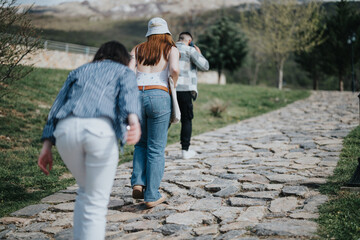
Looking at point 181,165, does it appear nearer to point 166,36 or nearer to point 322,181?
point 322,181

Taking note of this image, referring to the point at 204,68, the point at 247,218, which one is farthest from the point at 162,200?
the point at 204,68

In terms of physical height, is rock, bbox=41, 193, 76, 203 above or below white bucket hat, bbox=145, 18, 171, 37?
below

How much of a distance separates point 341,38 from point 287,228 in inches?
1248

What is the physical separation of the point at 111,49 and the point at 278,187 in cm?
296

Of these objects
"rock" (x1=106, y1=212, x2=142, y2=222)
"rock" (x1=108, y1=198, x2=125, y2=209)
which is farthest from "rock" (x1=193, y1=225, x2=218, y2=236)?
"rock" (x1=108, y1=198, x2=125, y2=209)

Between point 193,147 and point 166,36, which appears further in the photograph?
point 193,147

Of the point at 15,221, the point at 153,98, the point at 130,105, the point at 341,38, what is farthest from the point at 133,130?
the point at 341,38

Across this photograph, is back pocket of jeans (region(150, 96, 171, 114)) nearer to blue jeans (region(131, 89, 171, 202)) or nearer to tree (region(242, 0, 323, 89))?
blue jeans (region(131, 89, 171, 202))

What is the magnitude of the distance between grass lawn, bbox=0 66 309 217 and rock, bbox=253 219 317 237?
298 cm

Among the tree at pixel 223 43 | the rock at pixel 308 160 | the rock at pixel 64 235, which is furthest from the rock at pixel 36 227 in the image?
the tree at pixel 223 43

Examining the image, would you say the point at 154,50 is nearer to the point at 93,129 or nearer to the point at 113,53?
the point at 113,53

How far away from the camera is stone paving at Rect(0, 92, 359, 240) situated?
3.53m

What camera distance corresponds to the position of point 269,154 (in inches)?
272

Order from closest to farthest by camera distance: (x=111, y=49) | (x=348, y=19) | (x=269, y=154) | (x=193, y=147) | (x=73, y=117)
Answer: (x=73, y=117) < (x=111, y=49) < (x=269, y=154) < (x=193, y=147) < (x=348, y=19)
